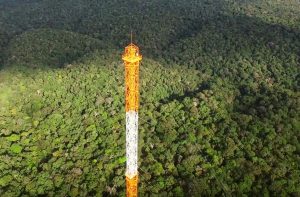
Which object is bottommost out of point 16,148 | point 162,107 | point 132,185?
point 16,148

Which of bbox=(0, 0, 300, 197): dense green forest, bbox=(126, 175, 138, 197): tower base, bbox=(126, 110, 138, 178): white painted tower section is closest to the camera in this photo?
bbox=(126, 110, 138, 178): white painted tower section

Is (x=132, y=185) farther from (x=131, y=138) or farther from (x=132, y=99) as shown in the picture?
(x=132, y=99)

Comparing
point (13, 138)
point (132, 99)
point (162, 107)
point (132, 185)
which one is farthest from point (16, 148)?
point (132, 99)

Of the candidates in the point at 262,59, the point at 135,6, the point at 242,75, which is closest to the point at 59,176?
the point at 242,75

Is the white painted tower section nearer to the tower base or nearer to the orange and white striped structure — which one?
the orange and white striped structure

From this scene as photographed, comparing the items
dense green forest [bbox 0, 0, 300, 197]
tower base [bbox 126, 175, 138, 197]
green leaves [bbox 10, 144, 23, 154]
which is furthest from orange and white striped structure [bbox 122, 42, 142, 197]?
green leaves [bbox 10, 144, 23, 154]

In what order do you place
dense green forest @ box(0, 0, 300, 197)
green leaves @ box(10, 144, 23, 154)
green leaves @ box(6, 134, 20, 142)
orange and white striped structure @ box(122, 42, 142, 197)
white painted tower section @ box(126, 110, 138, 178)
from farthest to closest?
green leaves @ box(6, 134, 20, 142)
green leaves @ box(10, 144, 23, 154)
dense green forest @ box(0, 0, 300, 197)
white painted tower section @ box(126, 110, 138, 178)
orange and white striped structure @ box(122, 42, 142, 197)

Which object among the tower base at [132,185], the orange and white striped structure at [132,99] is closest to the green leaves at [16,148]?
the tower base at [132,185]

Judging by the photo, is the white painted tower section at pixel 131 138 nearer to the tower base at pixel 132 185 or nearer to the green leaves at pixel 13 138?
the tower base at pixel 132 185

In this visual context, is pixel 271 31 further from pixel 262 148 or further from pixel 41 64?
pixel 41 64

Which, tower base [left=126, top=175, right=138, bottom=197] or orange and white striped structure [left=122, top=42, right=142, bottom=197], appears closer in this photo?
orange and white striped structure [left=122, top=42, right=142, bottom=197]
